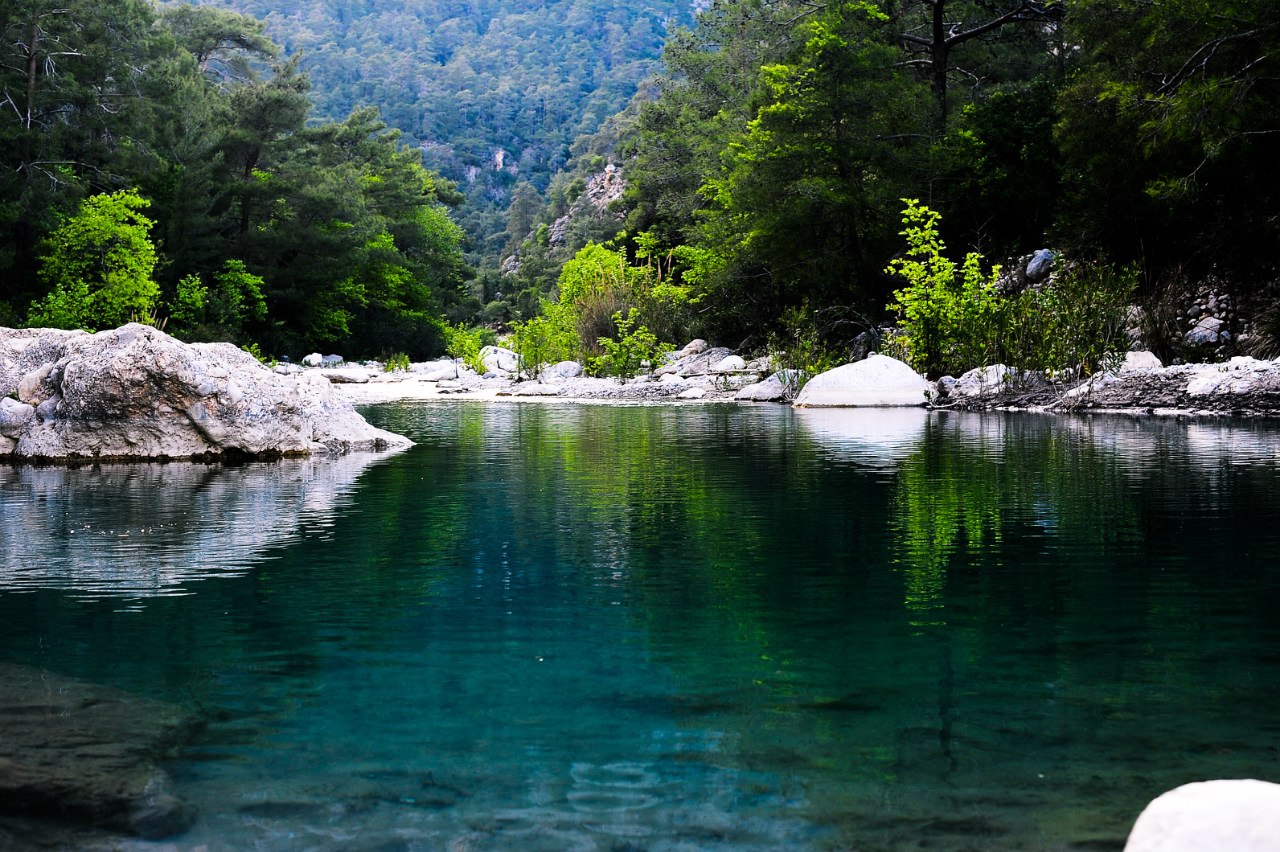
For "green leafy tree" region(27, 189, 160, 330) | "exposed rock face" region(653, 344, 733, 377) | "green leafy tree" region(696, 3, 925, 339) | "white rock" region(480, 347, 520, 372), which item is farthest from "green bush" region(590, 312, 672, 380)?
"green leafy tree" region(27, 189, 160, 330)

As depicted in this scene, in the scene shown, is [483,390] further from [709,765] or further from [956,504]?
[709,765]

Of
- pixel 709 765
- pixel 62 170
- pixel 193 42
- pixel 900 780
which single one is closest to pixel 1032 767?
pixel 900 780

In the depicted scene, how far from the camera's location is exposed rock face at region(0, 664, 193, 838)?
92.0 inches

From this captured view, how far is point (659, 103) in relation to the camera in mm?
48656

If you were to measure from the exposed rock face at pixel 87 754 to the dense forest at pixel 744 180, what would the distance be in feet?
53.8

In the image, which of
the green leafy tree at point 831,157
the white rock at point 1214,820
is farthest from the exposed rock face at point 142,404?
the green leafy tree at point 831,157

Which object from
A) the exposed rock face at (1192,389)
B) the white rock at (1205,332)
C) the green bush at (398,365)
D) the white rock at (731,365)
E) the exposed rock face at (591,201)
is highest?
the exposed rock face at (591,201)

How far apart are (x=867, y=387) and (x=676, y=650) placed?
51.3 ft

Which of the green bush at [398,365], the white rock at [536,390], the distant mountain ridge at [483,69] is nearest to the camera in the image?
the white rock at [536,390]

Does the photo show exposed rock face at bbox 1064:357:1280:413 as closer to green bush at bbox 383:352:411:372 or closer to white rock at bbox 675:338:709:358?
white rock at bbox 675:338:709:358

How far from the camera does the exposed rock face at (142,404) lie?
9727 millimetres

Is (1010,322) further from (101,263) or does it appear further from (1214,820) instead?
(101,263)

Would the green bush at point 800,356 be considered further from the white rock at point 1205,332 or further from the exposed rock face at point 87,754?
the exposed rock face at point 87,754

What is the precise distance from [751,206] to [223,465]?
65.9 ft
